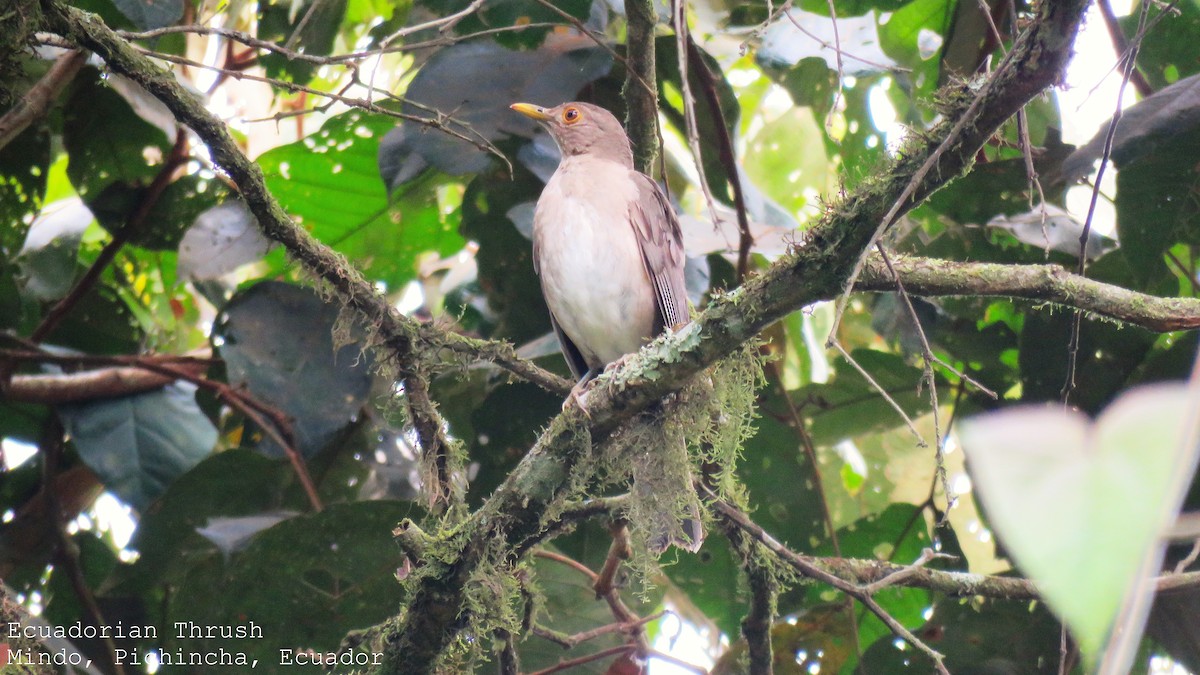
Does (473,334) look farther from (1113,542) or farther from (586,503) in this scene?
(1113,542)

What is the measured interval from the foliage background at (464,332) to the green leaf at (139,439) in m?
0.01

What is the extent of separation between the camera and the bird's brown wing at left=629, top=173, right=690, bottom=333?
4.14m

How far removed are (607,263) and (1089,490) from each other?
3660 millimetres

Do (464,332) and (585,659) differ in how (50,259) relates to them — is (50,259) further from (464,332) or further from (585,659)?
(585,659)

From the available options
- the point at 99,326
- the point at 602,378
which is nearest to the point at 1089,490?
the point at 602,378

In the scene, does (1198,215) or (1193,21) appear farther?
(1193,21)

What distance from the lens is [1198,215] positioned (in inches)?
146

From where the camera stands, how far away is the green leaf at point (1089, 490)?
564mm

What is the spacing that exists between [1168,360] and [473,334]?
295 cm

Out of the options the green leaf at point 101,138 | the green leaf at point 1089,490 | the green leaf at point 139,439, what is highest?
the green leaf at point 101,138

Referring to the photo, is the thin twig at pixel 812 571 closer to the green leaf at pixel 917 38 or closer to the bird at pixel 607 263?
the bird at pixel 607 263

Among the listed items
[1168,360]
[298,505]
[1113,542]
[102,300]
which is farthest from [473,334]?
[1113,542]

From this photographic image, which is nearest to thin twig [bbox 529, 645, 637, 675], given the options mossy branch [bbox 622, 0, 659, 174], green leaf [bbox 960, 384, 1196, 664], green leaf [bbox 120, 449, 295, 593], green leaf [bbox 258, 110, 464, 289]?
green leaf [bbox 120, 449, 295, 593]

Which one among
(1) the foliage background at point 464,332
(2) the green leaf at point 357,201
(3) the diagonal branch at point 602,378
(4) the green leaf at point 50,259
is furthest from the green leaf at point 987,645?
(4) the green leaf at point 50,259
